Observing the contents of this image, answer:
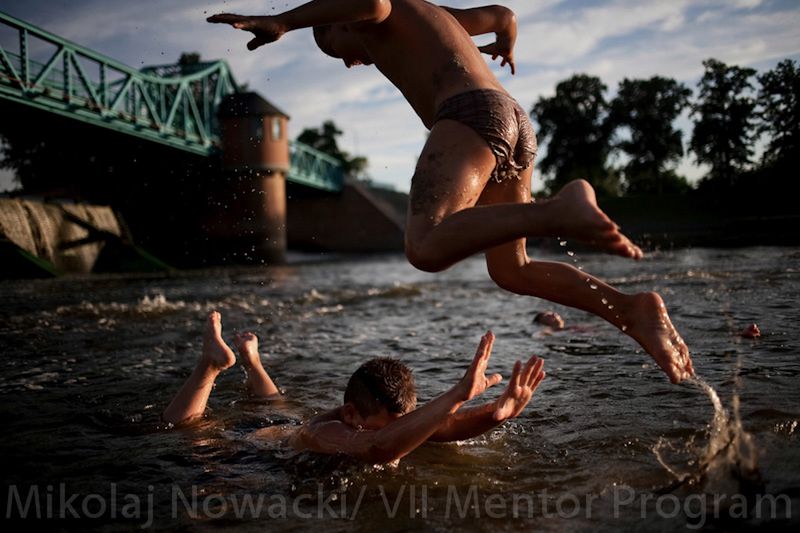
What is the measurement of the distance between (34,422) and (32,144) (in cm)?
2590

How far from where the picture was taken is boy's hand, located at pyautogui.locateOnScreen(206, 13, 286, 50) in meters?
2.55

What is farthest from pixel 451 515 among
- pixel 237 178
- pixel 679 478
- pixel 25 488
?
pixel 237 178

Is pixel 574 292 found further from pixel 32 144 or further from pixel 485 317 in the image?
pixel 32 144

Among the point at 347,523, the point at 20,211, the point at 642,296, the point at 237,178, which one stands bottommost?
the point at 347,523

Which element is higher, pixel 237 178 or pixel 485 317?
pixel 237 178

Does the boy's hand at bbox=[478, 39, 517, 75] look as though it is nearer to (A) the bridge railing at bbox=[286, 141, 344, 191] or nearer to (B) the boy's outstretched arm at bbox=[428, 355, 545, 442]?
(B) the boy's outstretched arm at bbox=[428, 355, 545, 442]

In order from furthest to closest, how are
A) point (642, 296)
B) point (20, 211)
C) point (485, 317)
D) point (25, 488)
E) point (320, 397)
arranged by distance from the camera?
point (20, 211) → point (485, 317) → point (320, 397) → point (642, 296) → point (25, 488)

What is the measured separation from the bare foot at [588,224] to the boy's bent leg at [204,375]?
1.97 metres

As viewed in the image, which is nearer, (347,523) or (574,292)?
(347,523)

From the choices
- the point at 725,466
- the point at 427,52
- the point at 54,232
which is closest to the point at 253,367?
the point at 427,52

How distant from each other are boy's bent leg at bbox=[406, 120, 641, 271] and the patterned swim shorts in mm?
34

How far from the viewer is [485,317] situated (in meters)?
7.61

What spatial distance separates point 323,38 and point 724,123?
154ft

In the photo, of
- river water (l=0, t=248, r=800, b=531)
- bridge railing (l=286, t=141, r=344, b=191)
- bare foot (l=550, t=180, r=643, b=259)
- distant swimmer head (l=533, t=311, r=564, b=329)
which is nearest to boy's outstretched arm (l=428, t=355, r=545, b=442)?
river water (l=0, t=248, r=800, b=531)
